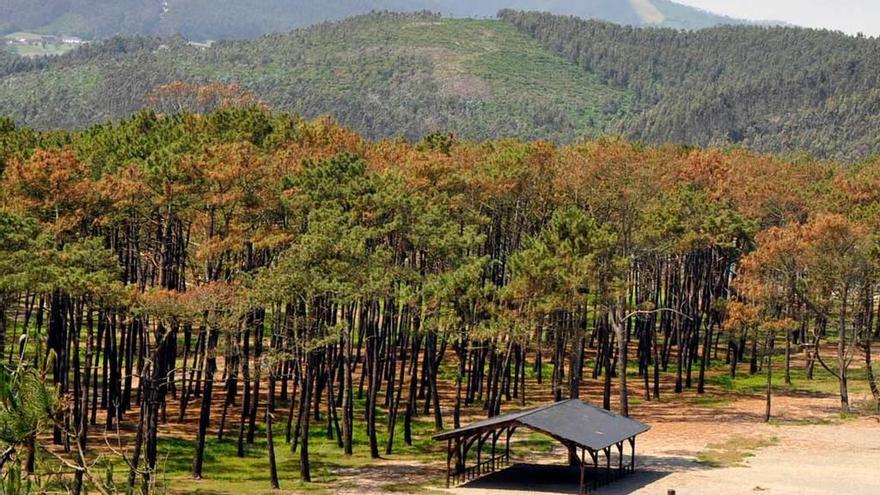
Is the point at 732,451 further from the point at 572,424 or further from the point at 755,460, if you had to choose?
the point at 572,424

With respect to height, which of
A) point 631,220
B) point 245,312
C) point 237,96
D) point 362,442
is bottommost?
point 362,442

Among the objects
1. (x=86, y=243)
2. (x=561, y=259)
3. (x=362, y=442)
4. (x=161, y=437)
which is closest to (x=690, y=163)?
(x=561, y=259)

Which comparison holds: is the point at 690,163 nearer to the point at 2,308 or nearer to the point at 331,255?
the point at 331,255

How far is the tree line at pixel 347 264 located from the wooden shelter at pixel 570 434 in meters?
6.12

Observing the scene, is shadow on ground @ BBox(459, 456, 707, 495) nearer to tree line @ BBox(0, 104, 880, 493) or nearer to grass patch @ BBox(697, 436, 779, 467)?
grass patch @ BBox(697, 436, 779, 467)

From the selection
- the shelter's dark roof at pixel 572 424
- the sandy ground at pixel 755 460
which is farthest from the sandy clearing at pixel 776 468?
the shelter's dark roof at pixel 572 424

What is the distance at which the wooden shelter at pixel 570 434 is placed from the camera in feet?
167

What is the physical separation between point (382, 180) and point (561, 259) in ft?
34.4

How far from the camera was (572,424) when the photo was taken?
52.4m

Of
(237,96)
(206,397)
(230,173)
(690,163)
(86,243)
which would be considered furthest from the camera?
(237,96)

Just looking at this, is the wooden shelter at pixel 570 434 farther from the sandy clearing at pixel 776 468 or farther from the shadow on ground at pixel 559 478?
the sandy clearing at pixel 776 468

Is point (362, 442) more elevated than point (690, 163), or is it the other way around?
point (690, 163)

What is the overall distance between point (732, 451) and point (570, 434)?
14.7m

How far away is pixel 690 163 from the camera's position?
305 feet
